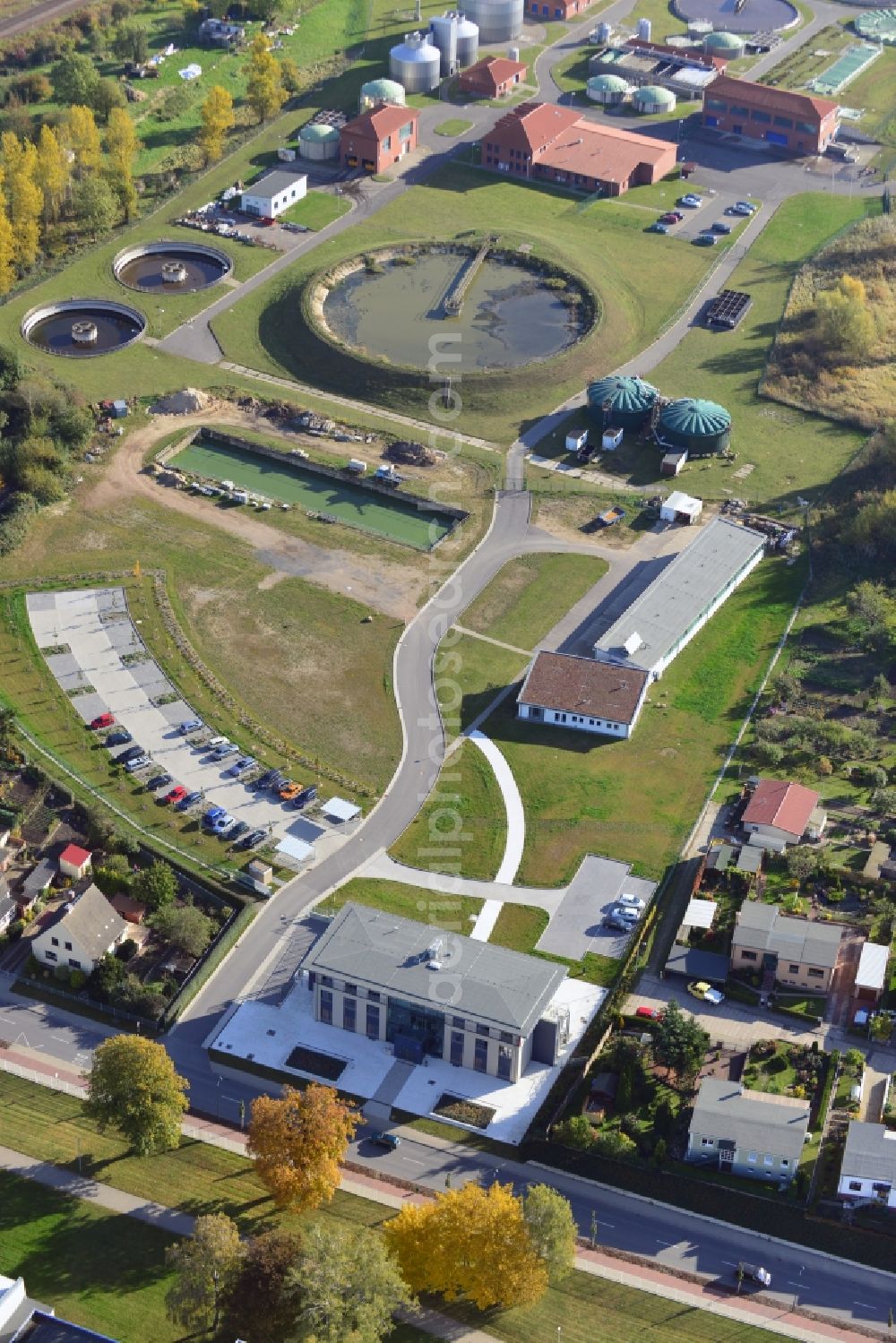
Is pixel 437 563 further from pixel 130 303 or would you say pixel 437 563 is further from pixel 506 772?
pixel 130 303

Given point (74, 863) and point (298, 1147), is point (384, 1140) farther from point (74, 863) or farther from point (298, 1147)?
point (74, 863)

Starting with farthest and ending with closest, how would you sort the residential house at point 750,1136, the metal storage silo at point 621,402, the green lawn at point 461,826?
the metal storage silo at point 621,402 → the green lawn at point 461,826 → the residential house at point 750,1136

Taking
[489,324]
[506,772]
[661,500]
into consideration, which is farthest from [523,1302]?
[489,324]

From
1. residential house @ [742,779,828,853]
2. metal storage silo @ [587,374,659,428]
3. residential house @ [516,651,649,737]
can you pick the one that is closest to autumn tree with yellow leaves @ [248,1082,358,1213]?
residential house @ [742,779,828,853]

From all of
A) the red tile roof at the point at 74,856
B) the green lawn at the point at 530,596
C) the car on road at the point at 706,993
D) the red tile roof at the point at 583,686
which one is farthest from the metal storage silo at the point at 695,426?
the red tile roof at the point at 74,856

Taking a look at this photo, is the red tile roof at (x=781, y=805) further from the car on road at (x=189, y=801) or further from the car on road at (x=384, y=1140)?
the car on road at (x=189, y=801)

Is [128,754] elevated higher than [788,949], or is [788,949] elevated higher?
[128,754]

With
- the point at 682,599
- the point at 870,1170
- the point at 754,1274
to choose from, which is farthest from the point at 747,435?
the point at 754,1274
